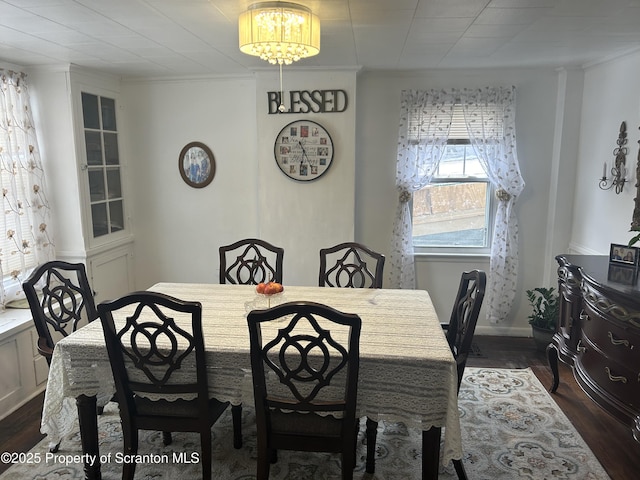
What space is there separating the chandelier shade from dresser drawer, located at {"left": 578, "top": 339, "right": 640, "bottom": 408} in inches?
87.6

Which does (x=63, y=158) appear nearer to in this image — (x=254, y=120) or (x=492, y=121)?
(x=254, y=120)

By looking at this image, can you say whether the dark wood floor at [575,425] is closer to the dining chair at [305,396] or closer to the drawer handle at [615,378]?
the drawer handle at [615,378]

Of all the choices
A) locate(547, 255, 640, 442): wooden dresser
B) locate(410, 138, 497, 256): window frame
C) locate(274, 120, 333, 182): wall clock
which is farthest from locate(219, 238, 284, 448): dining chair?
locate(547, 255, 640, 442): wooden dresser

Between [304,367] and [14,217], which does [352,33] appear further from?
[14,217]

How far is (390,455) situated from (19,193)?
3.13m

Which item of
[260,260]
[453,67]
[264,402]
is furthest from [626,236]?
[264,402]

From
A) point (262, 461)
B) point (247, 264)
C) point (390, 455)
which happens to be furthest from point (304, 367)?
point (247, 264)

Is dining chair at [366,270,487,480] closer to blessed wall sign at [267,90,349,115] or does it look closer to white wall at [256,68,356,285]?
white wall at [256,68,356,285]

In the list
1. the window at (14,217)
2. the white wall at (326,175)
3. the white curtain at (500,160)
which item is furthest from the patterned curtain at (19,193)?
the white curtain at (500,160)

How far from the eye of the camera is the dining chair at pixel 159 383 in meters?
2.05

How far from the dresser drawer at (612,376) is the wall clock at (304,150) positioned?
234cm

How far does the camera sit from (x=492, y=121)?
4023 mm

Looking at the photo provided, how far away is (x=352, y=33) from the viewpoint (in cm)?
276

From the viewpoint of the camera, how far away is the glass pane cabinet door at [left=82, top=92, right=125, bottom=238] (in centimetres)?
393
